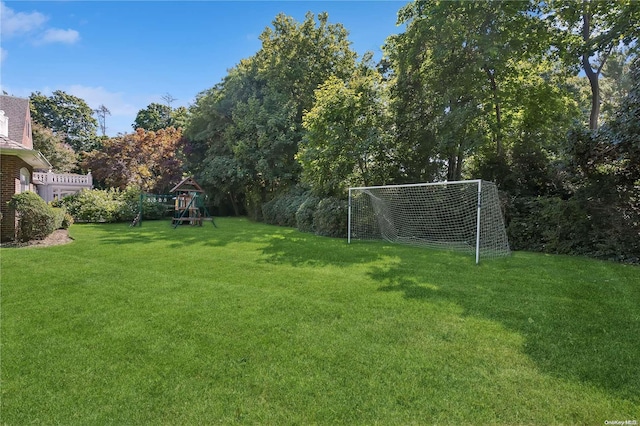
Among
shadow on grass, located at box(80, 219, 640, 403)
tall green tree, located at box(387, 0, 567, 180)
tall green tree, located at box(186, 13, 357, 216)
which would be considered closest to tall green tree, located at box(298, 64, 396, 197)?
tall green tree, located at box(387, 0, 567, 180)

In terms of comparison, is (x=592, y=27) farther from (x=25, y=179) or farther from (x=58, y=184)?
(x=58, y=184)

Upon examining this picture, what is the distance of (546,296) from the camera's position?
14.6ft

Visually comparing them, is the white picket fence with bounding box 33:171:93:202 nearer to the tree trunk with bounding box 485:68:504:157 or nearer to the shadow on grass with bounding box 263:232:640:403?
the shadow on grass with bounding box 263:232:640:403

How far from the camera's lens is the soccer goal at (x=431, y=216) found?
333 inches

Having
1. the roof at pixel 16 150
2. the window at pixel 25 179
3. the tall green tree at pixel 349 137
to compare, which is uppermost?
the tall green tree at pixel 349 137

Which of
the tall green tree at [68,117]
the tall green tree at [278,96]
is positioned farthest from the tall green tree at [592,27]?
the tall green tree at [68,117]

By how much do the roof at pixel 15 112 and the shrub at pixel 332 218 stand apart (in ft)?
41.6

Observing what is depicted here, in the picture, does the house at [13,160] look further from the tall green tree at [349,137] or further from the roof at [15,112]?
the tall green tree at [349,137]

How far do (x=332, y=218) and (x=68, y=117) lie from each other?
42.3 m

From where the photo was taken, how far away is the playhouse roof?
14.0 m

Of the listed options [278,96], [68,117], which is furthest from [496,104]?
[68,117]

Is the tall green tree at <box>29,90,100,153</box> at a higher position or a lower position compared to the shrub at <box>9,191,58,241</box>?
higher

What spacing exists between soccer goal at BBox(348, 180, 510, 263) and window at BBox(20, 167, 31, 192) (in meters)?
9.96

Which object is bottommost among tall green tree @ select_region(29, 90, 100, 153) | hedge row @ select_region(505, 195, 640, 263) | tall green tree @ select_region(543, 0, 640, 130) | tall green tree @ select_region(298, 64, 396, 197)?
hedge row @ select_region(505, 195, 640, 263)
